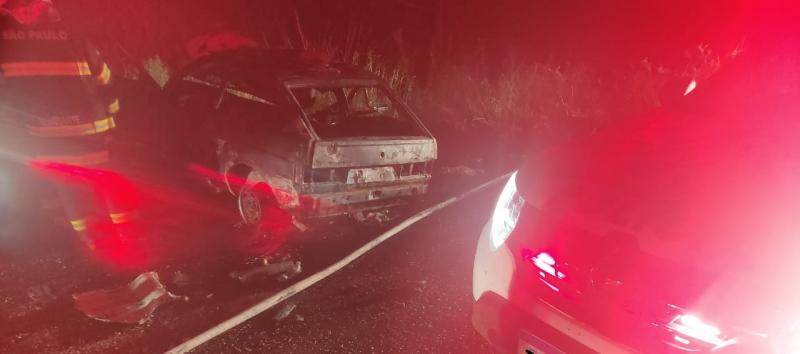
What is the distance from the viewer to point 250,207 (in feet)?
16.4

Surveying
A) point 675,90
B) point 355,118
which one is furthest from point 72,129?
point 675,90

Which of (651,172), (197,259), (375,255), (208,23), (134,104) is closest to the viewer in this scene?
(651,172)

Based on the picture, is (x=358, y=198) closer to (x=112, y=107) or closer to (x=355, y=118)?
(x=355, y=118)

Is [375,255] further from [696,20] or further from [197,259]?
[696,20]

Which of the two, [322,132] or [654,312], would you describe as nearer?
[654,312]

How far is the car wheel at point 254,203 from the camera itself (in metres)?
4.82

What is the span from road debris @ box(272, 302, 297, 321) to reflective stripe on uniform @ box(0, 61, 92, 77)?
7.03 ft

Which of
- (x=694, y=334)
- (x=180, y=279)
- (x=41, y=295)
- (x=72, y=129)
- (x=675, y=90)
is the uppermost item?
(x=675, y=90)

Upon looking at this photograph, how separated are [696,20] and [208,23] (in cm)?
1368

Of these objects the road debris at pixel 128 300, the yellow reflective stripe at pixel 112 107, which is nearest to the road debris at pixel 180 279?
the road debris at pixel 128 300

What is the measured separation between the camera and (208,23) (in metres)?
11.9

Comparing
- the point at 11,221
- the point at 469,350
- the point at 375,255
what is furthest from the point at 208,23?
the point at 469,350

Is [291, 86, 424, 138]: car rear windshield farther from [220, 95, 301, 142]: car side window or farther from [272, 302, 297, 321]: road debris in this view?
[272, 302, 297, 321]: road debris

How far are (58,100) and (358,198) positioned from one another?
2.31 m
